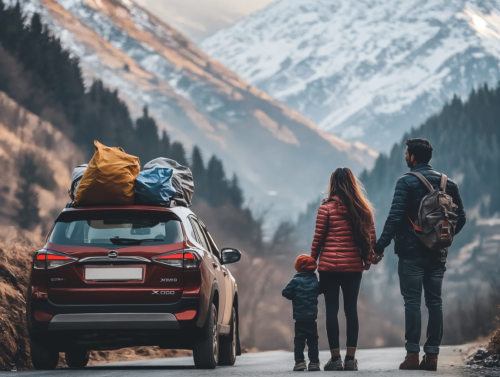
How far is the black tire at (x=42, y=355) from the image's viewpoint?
22.2 feet

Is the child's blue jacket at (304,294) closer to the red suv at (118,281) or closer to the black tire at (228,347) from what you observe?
the red suv at (118,281)

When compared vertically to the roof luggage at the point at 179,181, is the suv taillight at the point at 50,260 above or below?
below

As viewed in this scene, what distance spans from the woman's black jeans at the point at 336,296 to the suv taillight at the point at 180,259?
1355 mm

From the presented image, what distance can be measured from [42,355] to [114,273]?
4.00 feet

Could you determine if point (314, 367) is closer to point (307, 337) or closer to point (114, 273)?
point (307, 337)

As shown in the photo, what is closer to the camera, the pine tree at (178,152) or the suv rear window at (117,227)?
the suv rear window at (117,227)

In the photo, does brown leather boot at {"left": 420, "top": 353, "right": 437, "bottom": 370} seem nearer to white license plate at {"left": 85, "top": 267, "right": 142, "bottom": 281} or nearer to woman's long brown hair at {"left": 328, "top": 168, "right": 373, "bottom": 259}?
woman's long brown hair at {"left": 328, "top": 168, "right": 373, "bottom": 259}

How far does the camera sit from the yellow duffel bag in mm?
6758

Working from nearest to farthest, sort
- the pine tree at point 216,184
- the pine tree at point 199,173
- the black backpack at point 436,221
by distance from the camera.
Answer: the black backpack at point 436,221 < the pine tree at point 199,173 < the pine tree at point 216,184

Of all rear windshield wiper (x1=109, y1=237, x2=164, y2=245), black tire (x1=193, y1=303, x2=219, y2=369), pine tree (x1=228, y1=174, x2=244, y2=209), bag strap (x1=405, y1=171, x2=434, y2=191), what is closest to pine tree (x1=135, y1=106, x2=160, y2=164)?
pine tree (x1=228, y1=174, x2=244, y2=209)

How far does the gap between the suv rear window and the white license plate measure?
0.25 meters

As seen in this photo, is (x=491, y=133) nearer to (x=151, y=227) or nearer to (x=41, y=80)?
(x=41, y=80)

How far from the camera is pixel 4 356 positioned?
812 cm

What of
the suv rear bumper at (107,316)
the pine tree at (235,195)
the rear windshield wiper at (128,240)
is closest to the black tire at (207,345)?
the suv rear bumper at (107,316)
